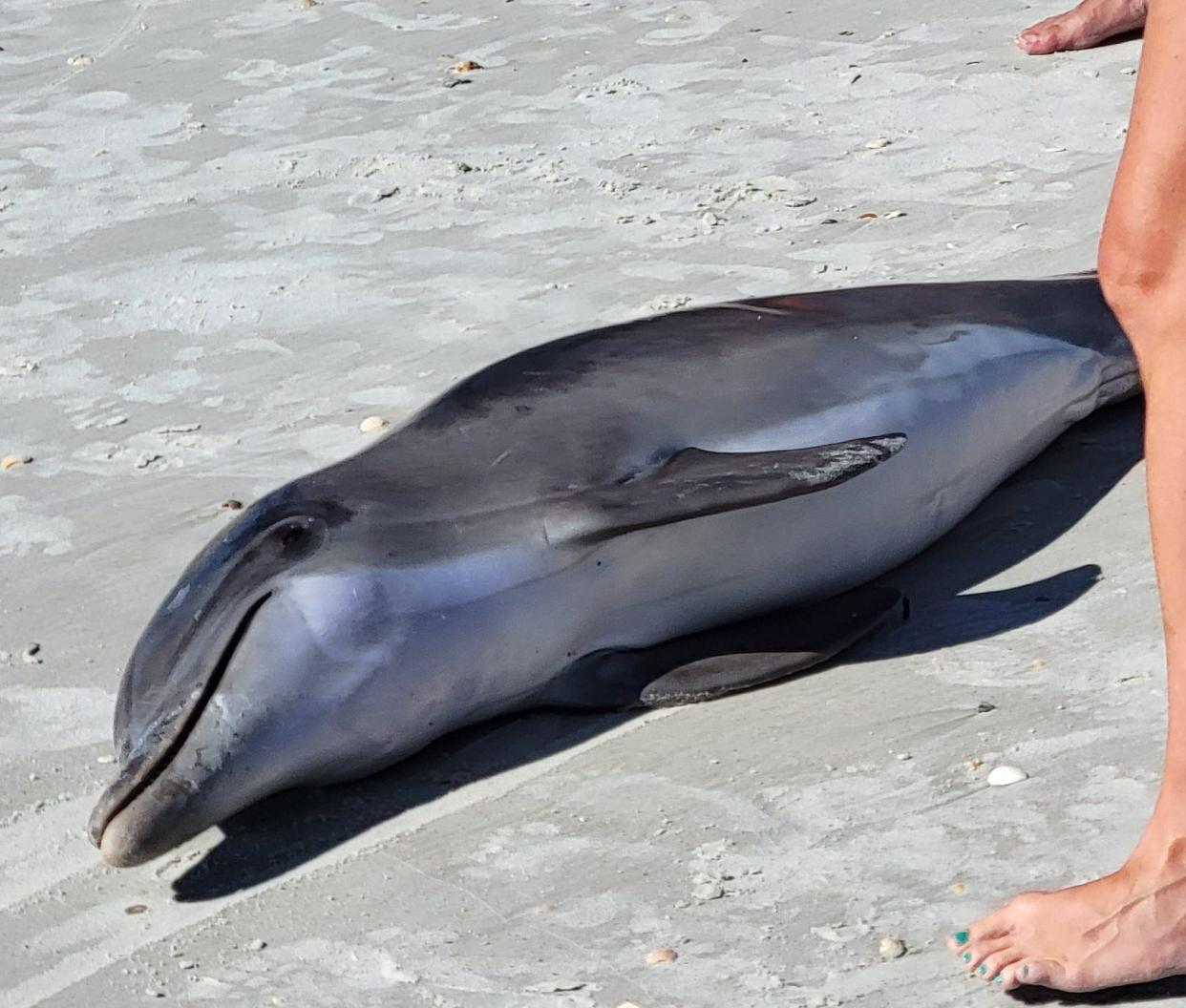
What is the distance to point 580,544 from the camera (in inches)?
147

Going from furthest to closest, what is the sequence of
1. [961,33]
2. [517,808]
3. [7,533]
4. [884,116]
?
[961,33], [884,116], [7,533], [517,808]

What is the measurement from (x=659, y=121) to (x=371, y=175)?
1.06 m

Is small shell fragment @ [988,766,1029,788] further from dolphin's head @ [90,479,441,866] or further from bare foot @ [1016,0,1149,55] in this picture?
bare foot @ [1016,0,1149,55]

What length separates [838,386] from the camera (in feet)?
13.7

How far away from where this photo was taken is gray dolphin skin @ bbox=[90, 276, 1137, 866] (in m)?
3.54

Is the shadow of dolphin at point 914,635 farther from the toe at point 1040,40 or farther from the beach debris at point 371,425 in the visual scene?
the toe at point 1040,40

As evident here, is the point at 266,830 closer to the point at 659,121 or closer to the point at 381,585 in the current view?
the point at 381,585

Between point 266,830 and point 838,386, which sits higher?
point 838,386

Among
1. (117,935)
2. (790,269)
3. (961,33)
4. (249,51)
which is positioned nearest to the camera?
(117,935)

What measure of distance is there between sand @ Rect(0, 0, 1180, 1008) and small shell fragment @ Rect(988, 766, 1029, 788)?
3 cm

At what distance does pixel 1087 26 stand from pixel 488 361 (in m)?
3.03

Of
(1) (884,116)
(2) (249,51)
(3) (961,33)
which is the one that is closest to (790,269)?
(1) (884,116)

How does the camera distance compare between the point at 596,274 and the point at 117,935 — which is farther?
the point at 596,274

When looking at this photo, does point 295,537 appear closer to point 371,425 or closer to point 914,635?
point 914,635
